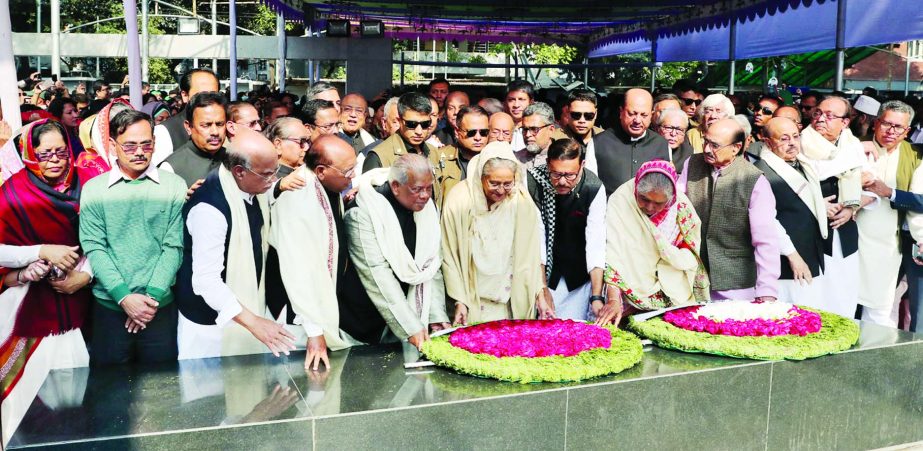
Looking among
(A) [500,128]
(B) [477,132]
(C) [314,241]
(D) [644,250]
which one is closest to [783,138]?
(D) [644,250]

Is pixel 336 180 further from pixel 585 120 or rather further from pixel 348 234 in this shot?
pixel 585 120

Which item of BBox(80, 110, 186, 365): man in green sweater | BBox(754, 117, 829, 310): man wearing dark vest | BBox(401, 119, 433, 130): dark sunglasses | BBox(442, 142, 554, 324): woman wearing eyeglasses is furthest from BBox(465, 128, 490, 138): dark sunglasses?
BBox(80, 110, 186, 365): man in green sweater

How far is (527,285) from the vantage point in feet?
15.6

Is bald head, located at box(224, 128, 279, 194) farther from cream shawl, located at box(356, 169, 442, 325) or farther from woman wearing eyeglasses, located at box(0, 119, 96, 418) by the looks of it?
woman wearing eyeglasses, located at box(0, 119, 96, 418)

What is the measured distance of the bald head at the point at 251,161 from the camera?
3895 millimetres

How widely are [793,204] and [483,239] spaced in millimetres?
2140

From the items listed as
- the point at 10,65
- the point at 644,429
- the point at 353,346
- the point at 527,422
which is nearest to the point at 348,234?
the point at 353,346

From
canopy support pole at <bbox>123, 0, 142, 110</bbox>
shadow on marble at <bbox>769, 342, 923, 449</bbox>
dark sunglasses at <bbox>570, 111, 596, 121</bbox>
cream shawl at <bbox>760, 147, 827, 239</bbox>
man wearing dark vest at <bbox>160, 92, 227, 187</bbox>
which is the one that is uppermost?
canopy support pole at <bbox>123, 0, 142, 110</bbox>

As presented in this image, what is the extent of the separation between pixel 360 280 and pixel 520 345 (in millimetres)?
830

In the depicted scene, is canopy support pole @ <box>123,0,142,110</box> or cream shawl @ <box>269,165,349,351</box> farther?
canopy support pole @ <box>123,0,142,110</box>

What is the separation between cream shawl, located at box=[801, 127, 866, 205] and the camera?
5836mm

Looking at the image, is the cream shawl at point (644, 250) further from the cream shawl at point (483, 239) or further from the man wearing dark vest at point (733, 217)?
the cream shawl at point (483, 239)

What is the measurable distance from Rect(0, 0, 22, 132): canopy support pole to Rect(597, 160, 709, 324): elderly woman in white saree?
3119 millimetres

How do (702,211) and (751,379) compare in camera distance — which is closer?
(751,379)
